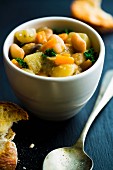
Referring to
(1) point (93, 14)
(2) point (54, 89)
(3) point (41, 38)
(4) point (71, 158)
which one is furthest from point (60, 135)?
(1) point (93, 14)

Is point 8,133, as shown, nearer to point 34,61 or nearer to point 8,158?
point 8,158

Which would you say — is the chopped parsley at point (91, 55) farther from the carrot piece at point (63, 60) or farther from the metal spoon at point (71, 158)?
the metal spoon at point (71, 158)

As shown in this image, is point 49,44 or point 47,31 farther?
point 47,31

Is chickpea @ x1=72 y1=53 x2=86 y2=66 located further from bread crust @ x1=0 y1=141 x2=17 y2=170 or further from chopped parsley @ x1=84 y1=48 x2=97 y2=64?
bread crust @ x1=0 y1=141 x2=17 y2=170

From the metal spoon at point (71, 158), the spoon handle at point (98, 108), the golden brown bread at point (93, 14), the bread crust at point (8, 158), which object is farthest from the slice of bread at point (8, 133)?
the golden brown bread at point (93, 14)

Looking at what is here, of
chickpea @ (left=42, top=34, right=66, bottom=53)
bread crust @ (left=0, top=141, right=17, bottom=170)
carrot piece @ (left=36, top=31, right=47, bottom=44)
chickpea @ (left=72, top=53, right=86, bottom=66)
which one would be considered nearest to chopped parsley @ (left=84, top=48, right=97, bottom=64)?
chickpea @ (left=72, top=53, right=86, bottom=66)

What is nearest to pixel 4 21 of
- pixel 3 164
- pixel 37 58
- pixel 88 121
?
pixel 37 58

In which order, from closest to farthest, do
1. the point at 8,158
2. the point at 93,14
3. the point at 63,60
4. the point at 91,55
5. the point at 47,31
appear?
the point at 8,158 < the point at 63,60 < the point at 91,55 < the point at 47,31 < the point at 93,14

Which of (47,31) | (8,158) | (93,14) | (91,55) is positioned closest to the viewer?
(8,158)
